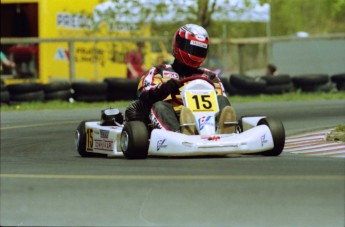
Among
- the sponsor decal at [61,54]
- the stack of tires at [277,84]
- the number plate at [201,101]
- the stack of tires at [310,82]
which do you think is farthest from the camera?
the sponsor decal at [61,54]

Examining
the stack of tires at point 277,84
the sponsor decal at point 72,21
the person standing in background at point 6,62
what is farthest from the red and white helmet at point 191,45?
the sponsor decal at point 72,21

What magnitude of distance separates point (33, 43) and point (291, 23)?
2492 cm

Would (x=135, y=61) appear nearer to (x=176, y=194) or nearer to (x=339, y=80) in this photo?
(x=339, y=80)

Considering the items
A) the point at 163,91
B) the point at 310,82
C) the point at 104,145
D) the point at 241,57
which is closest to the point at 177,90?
the point at 163,91

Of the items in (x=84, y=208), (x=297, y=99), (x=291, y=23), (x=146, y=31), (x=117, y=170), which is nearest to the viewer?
(x=84, y=208)

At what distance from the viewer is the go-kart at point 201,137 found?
7516mm

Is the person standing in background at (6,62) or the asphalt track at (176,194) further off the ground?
the asphalt track at (176,194)

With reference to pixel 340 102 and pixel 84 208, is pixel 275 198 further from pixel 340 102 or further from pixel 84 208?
pixel 340 102

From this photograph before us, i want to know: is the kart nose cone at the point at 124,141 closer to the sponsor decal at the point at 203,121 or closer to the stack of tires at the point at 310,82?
the sponsor decal at the point at 203,121

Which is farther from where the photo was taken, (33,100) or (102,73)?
(102,73)

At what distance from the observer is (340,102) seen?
19.5 meters

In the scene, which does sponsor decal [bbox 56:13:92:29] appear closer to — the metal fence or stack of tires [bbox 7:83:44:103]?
the metal fence

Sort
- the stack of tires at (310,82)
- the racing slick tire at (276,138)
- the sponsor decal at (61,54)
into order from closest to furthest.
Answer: the racing slick tire at (276,138), the stack of tires at (310,82), the sponsor decal at (61,54)

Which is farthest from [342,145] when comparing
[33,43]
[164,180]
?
[33,43]
